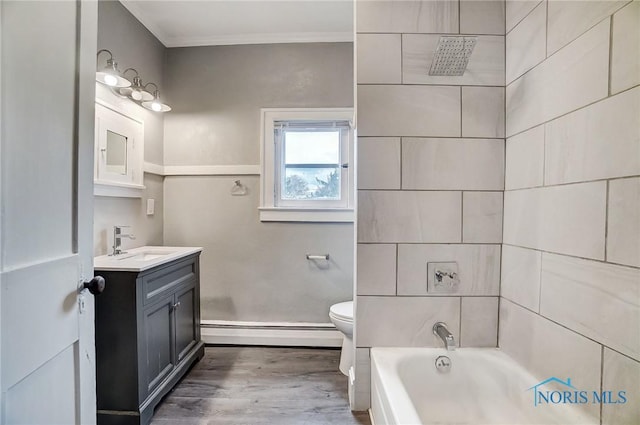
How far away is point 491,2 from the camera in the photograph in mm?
1305

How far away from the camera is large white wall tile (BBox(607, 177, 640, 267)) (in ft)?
2.48

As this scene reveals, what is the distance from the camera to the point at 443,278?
4.36ft

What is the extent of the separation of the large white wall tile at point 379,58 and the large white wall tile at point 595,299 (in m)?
0.97

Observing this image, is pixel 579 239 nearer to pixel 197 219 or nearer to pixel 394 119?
pixel 394 119

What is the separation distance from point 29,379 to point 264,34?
2394 millimetres

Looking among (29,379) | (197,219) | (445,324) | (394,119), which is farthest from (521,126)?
(197,219)

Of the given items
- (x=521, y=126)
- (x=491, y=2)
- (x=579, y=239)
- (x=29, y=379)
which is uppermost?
(x=491, y=2)

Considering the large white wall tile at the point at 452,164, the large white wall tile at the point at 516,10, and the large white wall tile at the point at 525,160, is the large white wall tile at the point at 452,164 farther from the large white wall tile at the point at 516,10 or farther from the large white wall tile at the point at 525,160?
the large white wall tile at the point at 516,10

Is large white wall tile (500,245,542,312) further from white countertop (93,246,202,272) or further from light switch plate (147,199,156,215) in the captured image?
light switch plate (147,199,156,215)

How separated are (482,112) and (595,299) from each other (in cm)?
85

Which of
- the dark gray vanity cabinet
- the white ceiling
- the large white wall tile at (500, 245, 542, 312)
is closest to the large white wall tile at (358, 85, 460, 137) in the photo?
the large white wall tile at (500, 245, 542, 312)

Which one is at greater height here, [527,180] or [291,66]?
[291,66]

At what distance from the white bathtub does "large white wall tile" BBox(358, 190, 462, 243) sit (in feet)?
1.72

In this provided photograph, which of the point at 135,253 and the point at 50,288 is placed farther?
the point at 135,253
